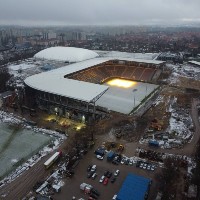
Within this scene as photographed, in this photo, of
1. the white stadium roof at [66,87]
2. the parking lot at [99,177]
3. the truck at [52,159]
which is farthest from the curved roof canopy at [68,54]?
the parking lot at [99,177]

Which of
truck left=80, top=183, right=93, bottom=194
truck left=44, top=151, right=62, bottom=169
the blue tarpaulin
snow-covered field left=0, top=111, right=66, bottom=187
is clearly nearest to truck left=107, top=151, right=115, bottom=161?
the blue tarpaulin

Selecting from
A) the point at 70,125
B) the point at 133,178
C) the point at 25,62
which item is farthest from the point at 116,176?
the point at 25,62

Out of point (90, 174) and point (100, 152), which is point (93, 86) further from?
point (90, 174)

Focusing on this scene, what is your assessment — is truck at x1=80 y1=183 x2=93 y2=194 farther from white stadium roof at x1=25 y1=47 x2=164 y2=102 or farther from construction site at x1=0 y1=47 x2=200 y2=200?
white stadium roof at x1=25 y1=47 x2=164 y2=102

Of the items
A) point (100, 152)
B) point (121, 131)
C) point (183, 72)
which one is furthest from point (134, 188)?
point (183, 72)

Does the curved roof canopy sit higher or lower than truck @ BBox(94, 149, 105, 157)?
higher

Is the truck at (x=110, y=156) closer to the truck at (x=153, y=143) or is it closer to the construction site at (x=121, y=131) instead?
the construction site at (x=121, y=131)

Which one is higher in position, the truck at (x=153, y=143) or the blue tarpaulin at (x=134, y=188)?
the blue tarpaulin at (x=134, y=188)
